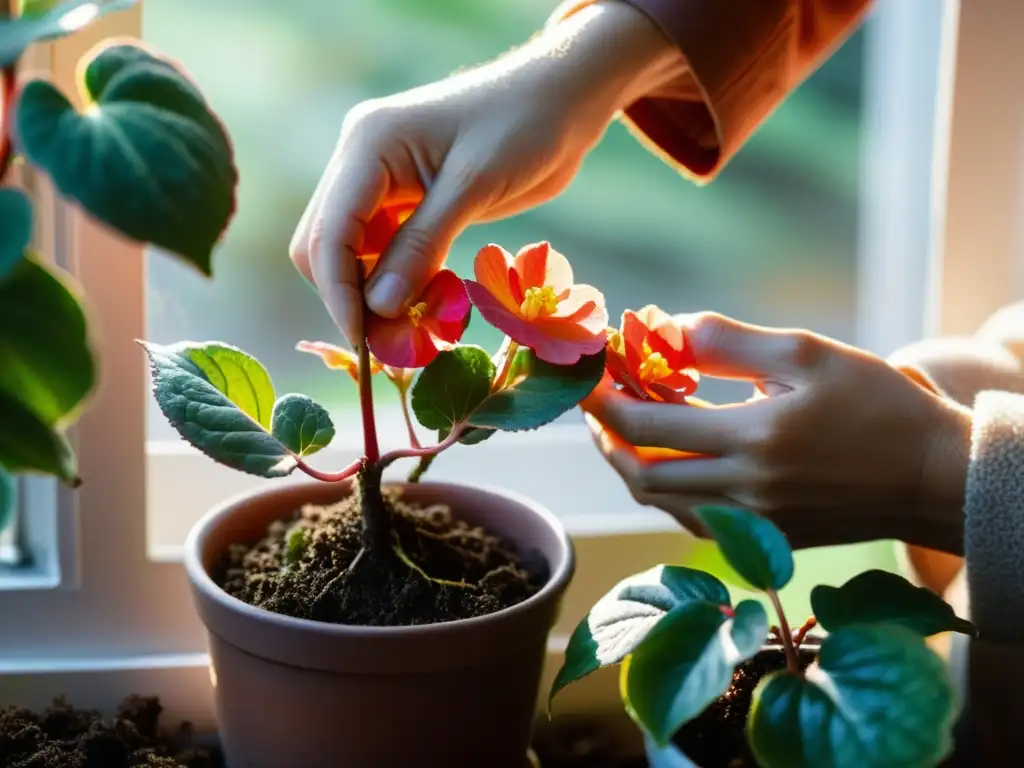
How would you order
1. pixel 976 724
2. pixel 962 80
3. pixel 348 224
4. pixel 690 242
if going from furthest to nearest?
pixel 690 242 < pixel 962 80 < pixel 976 724 < pixel 348 224

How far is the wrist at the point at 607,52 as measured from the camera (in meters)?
0.75

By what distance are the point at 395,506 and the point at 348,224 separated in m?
0.23

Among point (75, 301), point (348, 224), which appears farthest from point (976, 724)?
point (75, 301)

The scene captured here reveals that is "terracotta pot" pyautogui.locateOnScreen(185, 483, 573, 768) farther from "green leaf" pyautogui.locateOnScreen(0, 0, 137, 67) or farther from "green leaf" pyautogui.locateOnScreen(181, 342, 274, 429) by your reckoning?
"green leaf" pyautogui.locateOnScreen(0, 0, 137, 67)

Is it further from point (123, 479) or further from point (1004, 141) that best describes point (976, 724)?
point (123, 479)

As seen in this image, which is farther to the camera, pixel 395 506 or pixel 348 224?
pixel 395 506

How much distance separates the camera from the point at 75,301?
49 cm

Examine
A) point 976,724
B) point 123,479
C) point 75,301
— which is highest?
point 75,301

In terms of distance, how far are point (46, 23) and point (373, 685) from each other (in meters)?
0.42

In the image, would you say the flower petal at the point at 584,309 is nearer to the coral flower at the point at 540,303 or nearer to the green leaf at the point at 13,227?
the coral flower at the point at 540,303

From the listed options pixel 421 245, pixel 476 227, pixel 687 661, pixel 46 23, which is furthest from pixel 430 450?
pixel 476 227

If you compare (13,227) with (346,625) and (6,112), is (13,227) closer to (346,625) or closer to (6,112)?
(6,112)

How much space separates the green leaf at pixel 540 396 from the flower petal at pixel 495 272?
0.15 feet

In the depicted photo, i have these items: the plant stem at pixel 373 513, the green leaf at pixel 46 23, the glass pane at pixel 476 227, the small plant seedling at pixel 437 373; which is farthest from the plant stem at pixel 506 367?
the glass pane at pixel 476 227
